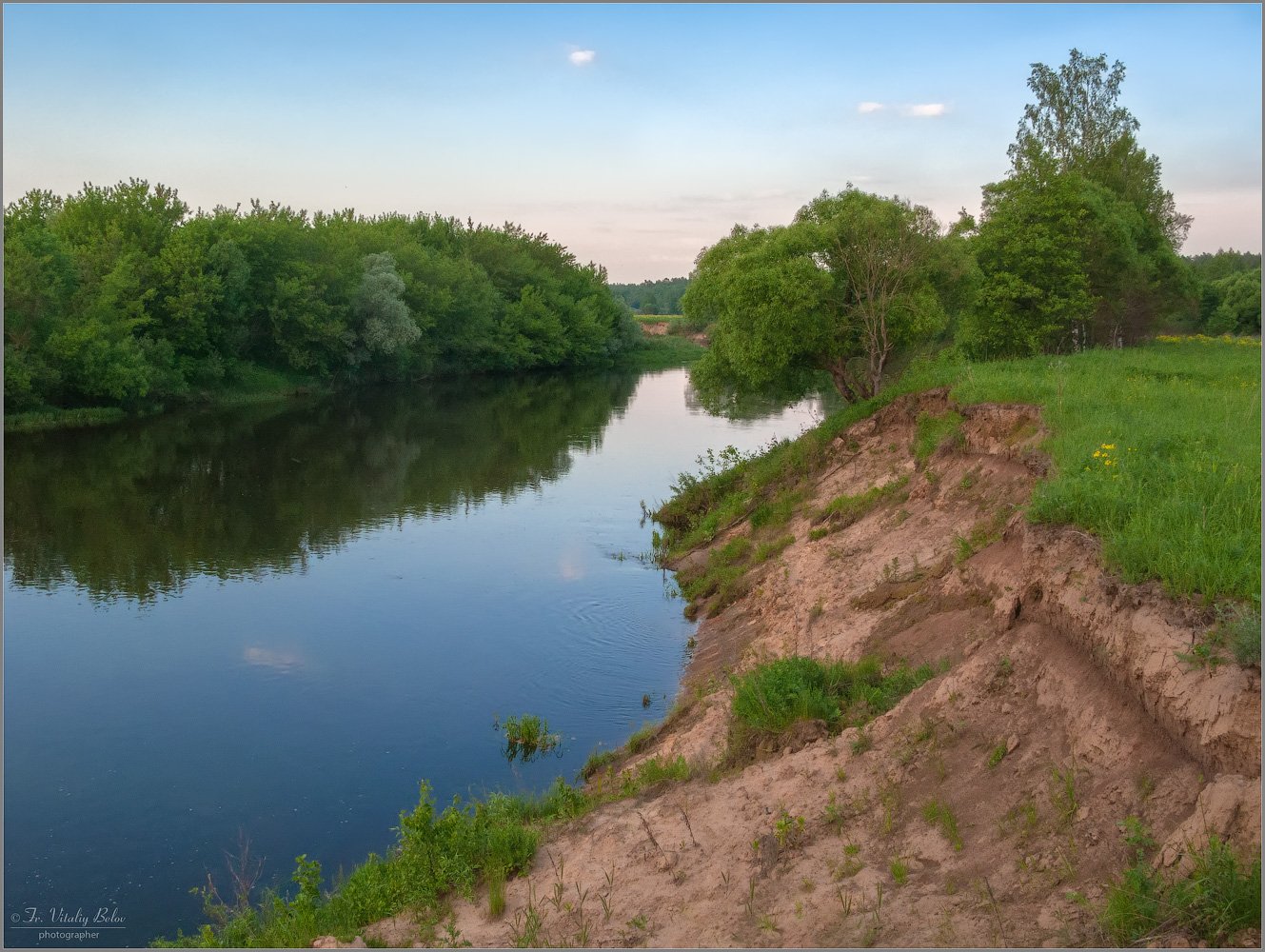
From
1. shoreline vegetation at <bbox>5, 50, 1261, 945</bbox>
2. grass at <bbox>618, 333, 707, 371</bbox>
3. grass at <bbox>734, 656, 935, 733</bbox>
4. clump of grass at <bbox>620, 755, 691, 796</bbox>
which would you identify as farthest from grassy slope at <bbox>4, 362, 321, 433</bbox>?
grass at <bbox>618, 333, 707, 371</bbox>

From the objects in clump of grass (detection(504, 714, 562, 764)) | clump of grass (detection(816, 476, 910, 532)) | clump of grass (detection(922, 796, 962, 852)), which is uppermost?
clump of grass (detection(816, 476, 910, 532))

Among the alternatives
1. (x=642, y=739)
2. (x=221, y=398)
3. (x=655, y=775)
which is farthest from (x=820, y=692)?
(x=221, y=398)

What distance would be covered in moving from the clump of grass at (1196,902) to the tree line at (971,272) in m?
18.6

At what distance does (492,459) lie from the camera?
37.8 metres

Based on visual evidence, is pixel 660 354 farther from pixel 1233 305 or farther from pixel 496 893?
pixel 496 893

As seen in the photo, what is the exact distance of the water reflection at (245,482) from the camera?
23422 mm

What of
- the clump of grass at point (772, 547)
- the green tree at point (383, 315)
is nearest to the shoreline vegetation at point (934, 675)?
the clump of grass at point (772, 547)

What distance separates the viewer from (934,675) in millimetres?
10766

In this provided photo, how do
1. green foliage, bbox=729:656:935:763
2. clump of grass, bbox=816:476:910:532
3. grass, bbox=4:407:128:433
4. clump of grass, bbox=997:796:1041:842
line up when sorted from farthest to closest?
1. grass, bbox=4:407:128:433
2. clump of grass, bbox=816:476:910:532
3. green foliage, bbox=729:656:935:763
4. clump of grass, bbox=997:796:1041:842

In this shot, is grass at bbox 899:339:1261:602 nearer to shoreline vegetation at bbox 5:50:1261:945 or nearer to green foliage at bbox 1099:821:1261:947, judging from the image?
shoreline vegetation at bbox 5:50:1261:945

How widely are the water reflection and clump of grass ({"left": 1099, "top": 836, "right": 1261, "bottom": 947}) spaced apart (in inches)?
658

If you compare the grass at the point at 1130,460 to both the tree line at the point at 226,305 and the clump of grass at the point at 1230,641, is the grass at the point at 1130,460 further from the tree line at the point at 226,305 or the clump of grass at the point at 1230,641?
the tree line at the point at 226,305

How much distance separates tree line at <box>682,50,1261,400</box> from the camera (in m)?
24.8

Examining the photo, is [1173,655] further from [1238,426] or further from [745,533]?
[745,533]
